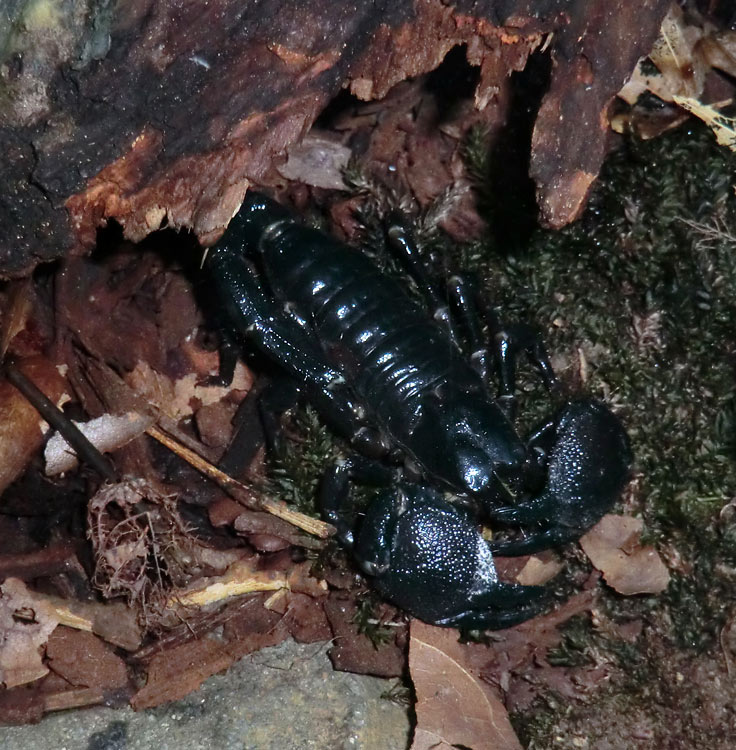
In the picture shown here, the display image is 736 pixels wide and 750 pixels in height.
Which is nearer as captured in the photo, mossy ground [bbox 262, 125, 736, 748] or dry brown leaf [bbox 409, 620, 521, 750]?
dry brown leaf [bbox 409, 620, 521, 750]

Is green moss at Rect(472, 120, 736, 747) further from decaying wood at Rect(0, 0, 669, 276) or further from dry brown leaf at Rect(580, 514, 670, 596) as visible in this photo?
decaying wood at Rect(0, 0, 669, 276)

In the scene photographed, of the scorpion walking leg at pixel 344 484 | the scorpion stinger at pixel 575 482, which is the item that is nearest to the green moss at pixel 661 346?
the scorpion stinger at pixel 575 482

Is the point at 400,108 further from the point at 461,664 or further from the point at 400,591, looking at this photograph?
the point at 461,664

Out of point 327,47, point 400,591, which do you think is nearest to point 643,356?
point 400,591

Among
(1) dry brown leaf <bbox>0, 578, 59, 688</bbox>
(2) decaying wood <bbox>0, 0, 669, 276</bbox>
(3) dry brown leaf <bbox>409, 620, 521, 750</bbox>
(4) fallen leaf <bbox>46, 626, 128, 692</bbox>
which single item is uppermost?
(2) decaying wood <bbox>0, 0, 669, 276</bbox>

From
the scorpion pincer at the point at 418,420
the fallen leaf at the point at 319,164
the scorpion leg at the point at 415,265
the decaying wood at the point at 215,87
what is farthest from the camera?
the fallen leaf at the point at 319,164

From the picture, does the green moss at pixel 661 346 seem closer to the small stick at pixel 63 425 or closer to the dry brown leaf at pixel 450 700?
the dry brown leaf at pixel 450 700

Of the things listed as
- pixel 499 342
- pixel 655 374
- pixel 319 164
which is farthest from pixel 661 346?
pixel 319 164

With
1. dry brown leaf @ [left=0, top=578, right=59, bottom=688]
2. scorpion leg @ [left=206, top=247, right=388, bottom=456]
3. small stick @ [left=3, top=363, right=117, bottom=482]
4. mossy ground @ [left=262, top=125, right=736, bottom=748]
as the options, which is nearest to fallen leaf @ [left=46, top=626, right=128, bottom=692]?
dry brown leaf @ [left=0, top=578, right=59, bottom=688]
